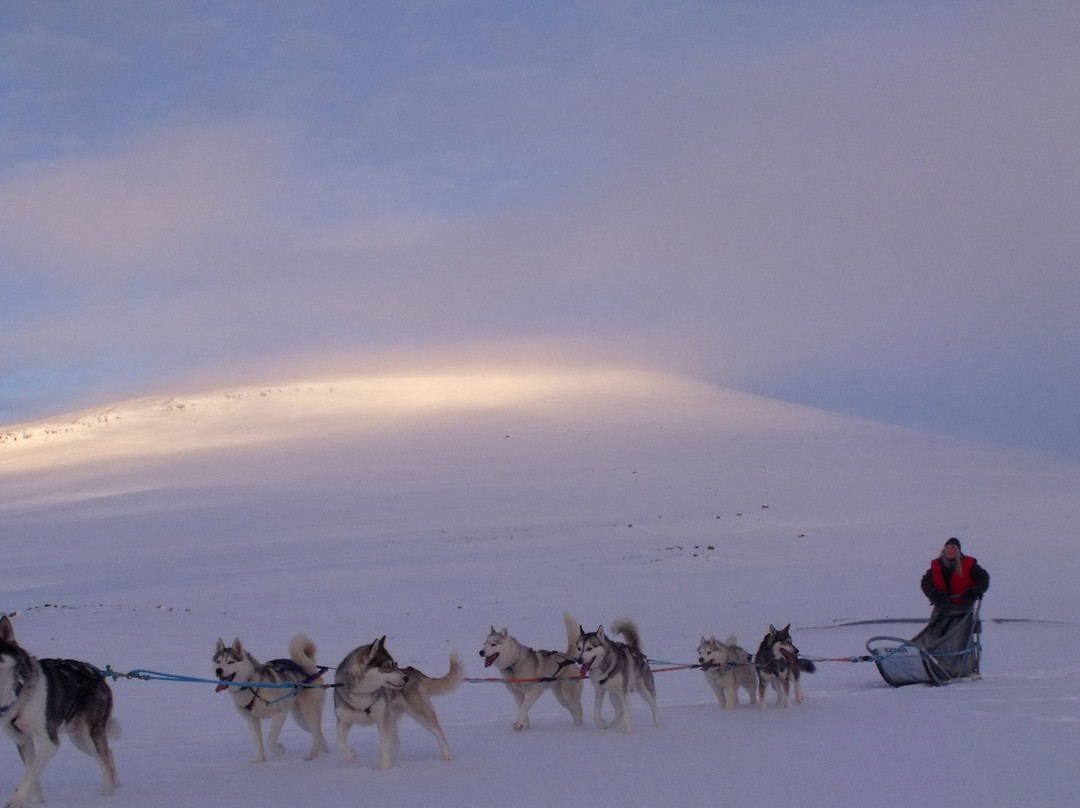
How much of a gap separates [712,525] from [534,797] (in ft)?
53.1

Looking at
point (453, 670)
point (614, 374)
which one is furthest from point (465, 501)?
point (614, 374)

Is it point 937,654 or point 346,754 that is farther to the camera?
point 937,654

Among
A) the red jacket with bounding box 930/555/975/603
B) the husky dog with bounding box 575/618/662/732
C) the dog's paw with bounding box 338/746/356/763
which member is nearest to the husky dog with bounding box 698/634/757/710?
the husky dog with bounding box 575/618/662/732

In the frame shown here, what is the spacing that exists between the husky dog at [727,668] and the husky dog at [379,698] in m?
2.63

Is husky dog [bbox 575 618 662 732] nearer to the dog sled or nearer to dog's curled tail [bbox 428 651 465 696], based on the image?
dog's curled tail [bbox 428 651 465 696]

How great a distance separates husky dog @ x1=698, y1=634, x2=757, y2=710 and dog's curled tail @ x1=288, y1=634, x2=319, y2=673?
10.5 feet

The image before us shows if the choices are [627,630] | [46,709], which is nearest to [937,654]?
[627,630]

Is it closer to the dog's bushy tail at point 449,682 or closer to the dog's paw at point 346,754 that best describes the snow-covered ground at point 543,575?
the dog's paw at point 346,754

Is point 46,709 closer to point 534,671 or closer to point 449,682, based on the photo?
point 449,682

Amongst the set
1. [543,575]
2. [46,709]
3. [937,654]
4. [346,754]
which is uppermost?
[543,575]

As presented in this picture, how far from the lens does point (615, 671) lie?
736 cm

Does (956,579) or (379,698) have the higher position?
(956,579)

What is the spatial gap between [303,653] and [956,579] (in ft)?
19.3

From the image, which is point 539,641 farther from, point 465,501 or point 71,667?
point 465,501
